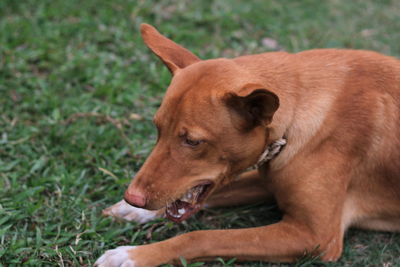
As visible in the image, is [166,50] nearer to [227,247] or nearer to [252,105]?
[252,105]

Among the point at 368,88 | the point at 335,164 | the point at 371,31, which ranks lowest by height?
the point at 371,31

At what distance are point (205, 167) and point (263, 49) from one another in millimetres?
3633

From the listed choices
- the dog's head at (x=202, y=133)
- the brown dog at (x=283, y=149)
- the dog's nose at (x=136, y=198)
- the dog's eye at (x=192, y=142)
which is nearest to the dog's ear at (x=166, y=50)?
the brown dog at (x=283, y=149)

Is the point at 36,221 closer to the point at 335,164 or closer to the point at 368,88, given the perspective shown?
the point at 335,164

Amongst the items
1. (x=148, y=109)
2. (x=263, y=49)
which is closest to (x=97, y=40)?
(x=148, y=109)

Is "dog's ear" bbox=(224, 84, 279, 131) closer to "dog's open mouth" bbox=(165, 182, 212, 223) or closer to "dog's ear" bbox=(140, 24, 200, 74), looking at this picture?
"dog's open mouth" bbox=(165, 182, 212, 223)

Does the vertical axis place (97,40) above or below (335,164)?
below

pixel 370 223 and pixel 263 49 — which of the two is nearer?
pixel 370 223

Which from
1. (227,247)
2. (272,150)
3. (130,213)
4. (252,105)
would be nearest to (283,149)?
→ (272,150)

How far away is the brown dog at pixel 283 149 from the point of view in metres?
3.30

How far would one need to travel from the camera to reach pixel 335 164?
3.62 meters

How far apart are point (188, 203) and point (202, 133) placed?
2.20 ft

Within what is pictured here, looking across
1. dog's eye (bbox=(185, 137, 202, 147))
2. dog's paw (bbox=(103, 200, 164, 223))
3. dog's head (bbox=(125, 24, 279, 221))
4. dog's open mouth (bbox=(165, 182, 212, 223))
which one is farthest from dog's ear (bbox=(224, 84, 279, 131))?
dog's paw (bbox=(103, 200, 164, 223))

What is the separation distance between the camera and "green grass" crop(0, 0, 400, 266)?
3.97 m
